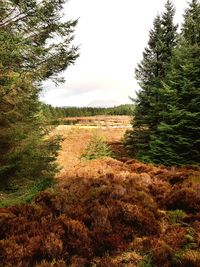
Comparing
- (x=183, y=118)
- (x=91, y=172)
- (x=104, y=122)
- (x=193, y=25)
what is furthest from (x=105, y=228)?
(x=104, y=122)

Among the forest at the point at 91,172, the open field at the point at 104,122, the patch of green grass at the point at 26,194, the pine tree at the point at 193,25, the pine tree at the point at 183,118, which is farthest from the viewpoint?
the open field at the point at 104,122

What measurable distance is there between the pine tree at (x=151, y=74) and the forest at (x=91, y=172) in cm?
8

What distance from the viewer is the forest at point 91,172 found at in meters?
5.42

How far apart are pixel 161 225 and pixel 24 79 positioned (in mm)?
8765

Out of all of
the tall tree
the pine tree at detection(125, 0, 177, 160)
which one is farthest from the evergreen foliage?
the tall tree

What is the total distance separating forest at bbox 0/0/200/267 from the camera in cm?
542

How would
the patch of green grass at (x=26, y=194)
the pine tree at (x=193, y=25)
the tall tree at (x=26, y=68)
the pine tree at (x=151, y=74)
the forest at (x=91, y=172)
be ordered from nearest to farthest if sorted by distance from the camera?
the forest at (x=91, y=172), the patch of green grass at (x=26, y=194), the tall tree at (x=26, y=68), the pine tree at (x=193, y=25), the pine tree at (x=151, y=74)

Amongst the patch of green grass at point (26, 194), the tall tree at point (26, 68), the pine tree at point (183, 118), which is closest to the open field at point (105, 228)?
the patch of green grass at point (26, 194)

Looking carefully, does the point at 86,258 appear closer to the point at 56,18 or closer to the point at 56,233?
the point at 56,233

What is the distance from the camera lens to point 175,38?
25312mm

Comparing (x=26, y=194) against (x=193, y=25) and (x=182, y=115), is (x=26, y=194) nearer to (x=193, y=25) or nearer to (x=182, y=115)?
(x=182, y=115)

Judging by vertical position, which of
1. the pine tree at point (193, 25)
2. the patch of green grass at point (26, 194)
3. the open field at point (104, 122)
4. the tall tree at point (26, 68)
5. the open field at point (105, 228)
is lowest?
the open field at point (104, 122)

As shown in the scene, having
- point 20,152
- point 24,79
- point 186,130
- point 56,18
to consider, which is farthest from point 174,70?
point 20,152

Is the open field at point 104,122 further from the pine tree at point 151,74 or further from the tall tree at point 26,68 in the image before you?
the tall tree at point 26,68
